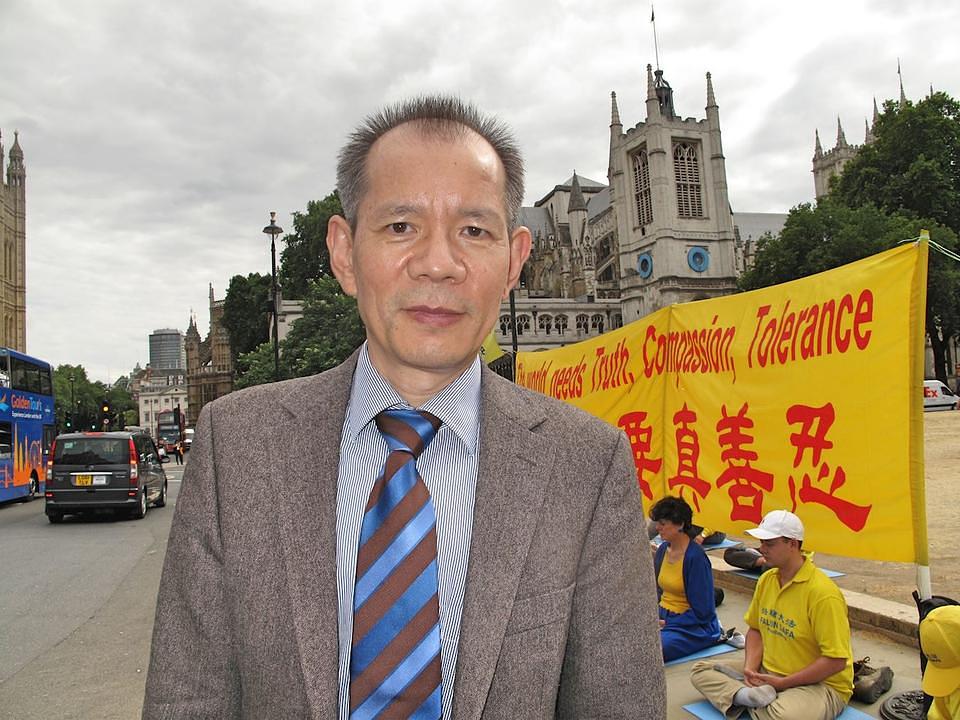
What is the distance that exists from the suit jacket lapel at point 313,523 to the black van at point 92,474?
566 inches

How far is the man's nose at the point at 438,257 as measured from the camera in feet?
5.54

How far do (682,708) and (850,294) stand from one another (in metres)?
3.00

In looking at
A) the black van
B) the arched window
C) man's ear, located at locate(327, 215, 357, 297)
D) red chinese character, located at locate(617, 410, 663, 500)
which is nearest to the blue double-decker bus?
the black van

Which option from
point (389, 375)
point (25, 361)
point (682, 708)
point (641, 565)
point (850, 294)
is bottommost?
point (682, 708)

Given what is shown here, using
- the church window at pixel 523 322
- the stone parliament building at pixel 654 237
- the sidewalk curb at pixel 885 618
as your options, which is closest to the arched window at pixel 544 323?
the stone parliament building at pixel 654 237

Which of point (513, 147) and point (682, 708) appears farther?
point (682, 708)

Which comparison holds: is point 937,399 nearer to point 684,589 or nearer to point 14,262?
point 684,589

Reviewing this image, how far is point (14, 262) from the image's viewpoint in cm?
7106

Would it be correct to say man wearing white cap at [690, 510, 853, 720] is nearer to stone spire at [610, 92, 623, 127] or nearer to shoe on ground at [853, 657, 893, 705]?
shoe on ground at [853, 657, 893, 705]

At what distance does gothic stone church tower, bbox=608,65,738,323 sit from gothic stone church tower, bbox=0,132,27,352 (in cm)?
5638

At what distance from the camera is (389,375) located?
1778 millimetres

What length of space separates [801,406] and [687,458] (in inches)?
58.9

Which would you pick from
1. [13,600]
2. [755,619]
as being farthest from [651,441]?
[13,600]

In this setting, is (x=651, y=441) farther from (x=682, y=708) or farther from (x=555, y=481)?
(x=555, y=481)
